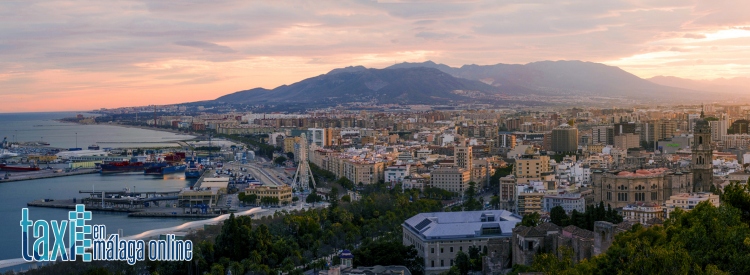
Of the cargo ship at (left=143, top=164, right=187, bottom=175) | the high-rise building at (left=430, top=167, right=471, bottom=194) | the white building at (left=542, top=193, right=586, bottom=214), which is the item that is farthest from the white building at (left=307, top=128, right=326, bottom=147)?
the white building at (left=542, top=193, right=586, bottom=214)

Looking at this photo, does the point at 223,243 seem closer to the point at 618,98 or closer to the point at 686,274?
the point at 686,274

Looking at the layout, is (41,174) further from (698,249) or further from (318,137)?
(698,249)

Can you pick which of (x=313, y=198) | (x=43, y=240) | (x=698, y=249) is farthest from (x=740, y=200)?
(x=313, y=198)

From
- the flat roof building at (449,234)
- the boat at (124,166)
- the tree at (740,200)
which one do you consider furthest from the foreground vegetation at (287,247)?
the boat at (124,166)

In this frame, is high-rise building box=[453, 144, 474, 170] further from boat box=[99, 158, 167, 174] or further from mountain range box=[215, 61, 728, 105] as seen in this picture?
mountain range box=[215, 61, 728, 105]

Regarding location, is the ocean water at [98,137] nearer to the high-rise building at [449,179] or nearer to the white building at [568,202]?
the high-rise building at [449,179]
